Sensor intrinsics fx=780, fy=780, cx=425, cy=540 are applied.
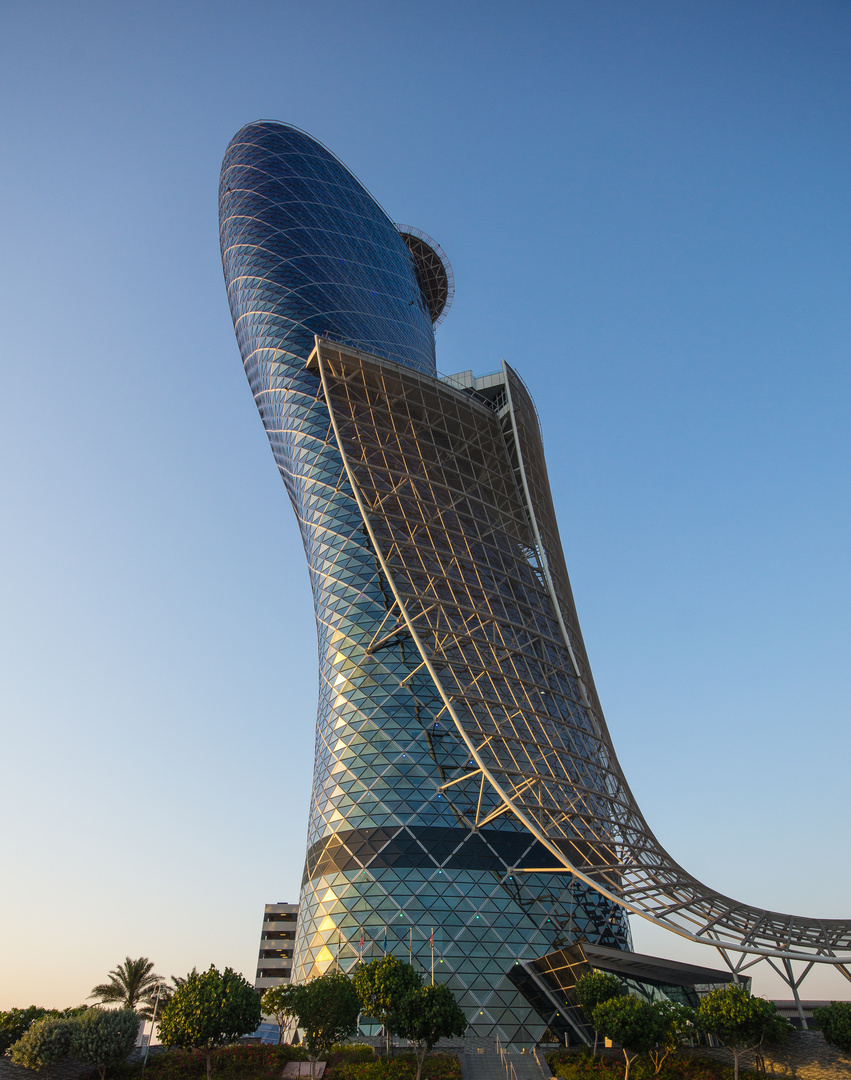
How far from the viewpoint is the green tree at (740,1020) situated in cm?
3241

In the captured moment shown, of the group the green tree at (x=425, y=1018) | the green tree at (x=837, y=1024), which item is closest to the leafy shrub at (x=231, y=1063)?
the green tree at (x=425, y=1018)

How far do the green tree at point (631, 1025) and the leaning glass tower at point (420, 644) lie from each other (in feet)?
28.2

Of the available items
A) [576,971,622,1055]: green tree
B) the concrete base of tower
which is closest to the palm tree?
the concrete base of tower

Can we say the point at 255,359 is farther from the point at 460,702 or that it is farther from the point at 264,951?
the point at 264,951

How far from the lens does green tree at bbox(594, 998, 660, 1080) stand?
32781mm

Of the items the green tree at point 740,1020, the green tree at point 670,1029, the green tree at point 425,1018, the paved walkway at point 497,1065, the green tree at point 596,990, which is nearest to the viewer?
the green tree at point 740,1020

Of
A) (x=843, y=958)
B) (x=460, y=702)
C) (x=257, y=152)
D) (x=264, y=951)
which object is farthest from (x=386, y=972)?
(x=257, y=152)

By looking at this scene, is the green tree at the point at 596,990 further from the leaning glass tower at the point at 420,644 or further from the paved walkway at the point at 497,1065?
the leaning glass tower at the point at 420,644

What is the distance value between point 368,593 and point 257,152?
6569 centimetres

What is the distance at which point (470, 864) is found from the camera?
161 ft

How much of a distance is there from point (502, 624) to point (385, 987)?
27.0 m

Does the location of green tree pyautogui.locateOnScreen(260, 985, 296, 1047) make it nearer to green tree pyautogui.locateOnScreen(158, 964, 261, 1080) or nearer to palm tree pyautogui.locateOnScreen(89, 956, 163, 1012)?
green tree pyautogui.locateOnScreen(158, 964, 261, 1080)

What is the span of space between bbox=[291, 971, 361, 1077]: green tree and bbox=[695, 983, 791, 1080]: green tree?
15236 millimetres

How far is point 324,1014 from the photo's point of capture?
34281 millimetres
